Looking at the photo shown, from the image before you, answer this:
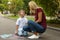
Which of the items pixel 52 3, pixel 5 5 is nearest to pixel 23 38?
pixel 52 3

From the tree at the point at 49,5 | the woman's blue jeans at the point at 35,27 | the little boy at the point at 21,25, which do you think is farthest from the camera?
the tree at the point at 49,5

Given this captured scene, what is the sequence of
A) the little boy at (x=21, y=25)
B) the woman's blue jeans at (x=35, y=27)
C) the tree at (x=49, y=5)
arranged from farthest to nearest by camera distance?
the tree at (x=49, y=5) < the little boy at (x=21, y=25) < the woman's blue jeans at (x=35, y=27)

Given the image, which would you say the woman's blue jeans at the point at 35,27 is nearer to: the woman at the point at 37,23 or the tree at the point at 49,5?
the woman at the point at 37,23

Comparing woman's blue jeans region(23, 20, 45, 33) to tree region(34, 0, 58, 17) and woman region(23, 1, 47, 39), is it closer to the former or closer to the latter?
woman region(23, 1, 47, 39)

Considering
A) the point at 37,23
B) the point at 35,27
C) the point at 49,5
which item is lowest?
the point at 35,27

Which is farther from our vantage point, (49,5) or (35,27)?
(49,5)

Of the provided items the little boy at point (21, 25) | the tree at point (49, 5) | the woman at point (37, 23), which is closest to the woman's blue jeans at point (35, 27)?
the woman at point (37, 23)

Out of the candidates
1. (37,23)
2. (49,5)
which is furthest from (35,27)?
(49,5)

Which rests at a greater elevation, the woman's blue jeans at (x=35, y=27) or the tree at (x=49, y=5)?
the tree at (x=49, y=5)

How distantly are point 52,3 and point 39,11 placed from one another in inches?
361

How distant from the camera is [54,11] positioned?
18.5 metres

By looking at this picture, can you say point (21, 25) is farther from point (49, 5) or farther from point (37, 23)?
point (49, 5)

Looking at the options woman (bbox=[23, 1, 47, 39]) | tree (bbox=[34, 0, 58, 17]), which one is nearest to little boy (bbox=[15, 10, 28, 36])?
woman (bbox=[23, 1, 47, 39])

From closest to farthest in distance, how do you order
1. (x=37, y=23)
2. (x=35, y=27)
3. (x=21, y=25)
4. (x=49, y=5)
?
(x=35, y=27), (x=37, y=23), (x=21, y=25), (x=49, y=5)
